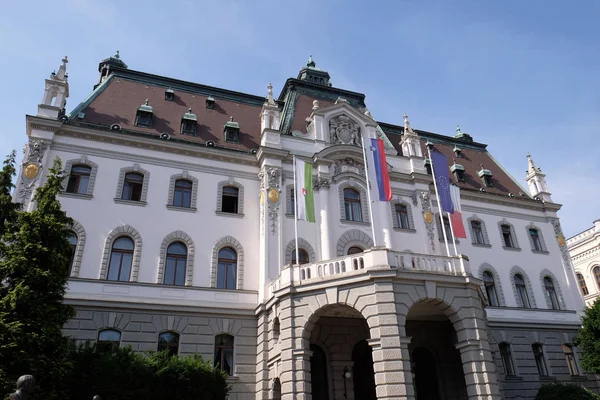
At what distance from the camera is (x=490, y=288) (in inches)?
1209

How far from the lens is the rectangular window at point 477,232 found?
31955 millimetres

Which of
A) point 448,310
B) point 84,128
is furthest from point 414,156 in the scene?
point 84,128

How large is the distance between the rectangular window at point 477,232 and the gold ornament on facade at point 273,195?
14.4 m

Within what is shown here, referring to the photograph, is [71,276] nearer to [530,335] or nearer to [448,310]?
[448,310]

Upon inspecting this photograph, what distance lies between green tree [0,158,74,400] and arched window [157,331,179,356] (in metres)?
6.39

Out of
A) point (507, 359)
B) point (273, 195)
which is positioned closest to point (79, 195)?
point (273, 195)

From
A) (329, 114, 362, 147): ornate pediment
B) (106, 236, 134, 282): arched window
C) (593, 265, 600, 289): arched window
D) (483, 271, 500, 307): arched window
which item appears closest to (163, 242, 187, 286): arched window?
(106, 236, 134, 282): arched window

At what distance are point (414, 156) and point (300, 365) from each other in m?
17.5

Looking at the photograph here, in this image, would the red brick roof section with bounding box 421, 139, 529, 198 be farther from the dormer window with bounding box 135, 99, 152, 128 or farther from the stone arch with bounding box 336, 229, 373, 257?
the dormer window with bounding box 135, 99, 152, 128

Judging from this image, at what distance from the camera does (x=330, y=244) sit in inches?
1019

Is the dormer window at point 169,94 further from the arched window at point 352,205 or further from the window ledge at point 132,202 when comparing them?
the arched window at point 352,205

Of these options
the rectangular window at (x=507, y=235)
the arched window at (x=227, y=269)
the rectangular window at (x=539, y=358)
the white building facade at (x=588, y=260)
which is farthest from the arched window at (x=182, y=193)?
the white building facade at (x=588, y=260)

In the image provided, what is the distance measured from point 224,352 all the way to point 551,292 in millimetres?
23303

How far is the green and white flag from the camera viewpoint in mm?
23578
